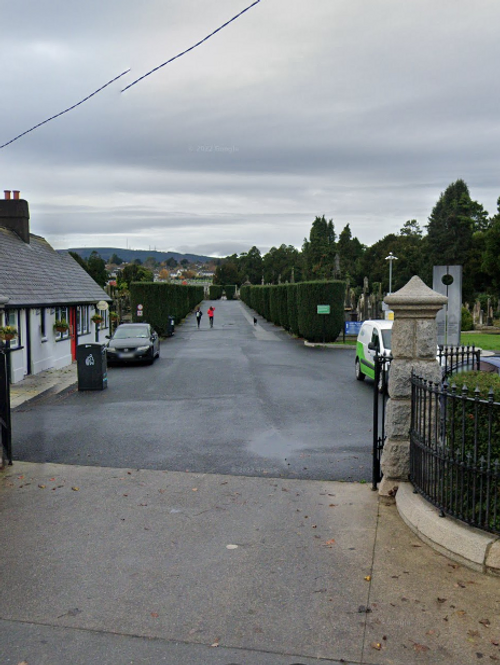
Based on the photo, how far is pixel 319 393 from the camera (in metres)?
15.3

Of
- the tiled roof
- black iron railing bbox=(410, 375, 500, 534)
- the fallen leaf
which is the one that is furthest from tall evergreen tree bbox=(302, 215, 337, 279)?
the fallen leaf

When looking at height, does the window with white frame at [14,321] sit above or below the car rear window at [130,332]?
above

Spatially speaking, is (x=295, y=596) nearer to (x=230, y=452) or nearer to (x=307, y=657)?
Answer: (x=307, y=657)

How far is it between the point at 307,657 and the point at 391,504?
3139mm

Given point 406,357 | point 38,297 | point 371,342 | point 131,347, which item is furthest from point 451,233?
point 406,357

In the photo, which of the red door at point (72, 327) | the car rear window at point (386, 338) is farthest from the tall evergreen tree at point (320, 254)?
the car rear window at point (386, 338)

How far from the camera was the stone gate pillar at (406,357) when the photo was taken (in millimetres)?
6668

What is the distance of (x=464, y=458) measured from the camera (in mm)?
5336

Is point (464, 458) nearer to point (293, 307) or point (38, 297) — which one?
point (38, 297)

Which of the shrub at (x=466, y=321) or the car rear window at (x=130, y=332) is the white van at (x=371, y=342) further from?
the shrub at (x=466, y=321)

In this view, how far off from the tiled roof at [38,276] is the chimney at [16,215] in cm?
35

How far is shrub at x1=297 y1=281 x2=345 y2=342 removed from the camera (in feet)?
102

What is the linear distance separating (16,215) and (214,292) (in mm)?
118857

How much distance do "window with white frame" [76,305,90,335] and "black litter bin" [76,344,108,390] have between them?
9990 millimetres
